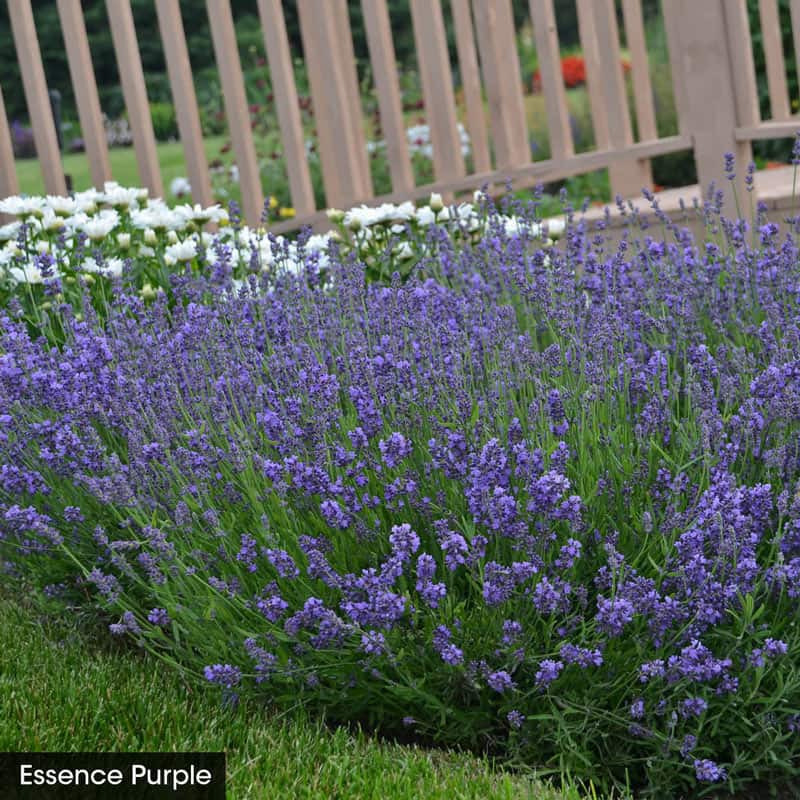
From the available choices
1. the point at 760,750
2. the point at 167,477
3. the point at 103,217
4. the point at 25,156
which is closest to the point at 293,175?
the point at 103,217

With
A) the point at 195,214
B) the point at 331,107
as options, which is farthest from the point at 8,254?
the point at 331,107

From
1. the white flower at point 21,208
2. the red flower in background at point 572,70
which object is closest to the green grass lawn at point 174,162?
the red flower in background at point 572,70

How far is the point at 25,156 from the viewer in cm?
1969

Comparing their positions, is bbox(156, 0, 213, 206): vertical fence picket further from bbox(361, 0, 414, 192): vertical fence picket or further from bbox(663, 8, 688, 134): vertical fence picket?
bbox(663, 8, 688, 134): vertical fence picket

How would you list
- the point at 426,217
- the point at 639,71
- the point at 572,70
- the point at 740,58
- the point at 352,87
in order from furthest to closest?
the point at 572,70 < the point at 639,71 < the point at 352,87 < the point at 740,58 < the point at 426,217

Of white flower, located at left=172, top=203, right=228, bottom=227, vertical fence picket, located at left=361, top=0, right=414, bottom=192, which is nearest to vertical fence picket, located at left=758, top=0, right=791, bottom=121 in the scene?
vertical fence picket, located at left=361, top=0, right=414, bottom=192

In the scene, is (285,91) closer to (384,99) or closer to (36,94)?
(384,99)

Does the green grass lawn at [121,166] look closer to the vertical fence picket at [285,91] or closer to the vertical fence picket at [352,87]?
the vertical fence picket at [352,87]

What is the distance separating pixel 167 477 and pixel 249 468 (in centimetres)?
18

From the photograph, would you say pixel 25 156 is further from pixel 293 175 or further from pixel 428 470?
pixel 428 470

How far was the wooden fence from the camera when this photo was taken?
5082 mm

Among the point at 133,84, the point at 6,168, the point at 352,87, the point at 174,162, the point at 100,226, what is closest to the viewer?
the point at 100,226

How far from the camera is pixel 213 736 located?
2262mm

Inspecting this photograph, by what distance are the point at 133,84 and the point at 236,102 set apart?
1.41 feet
